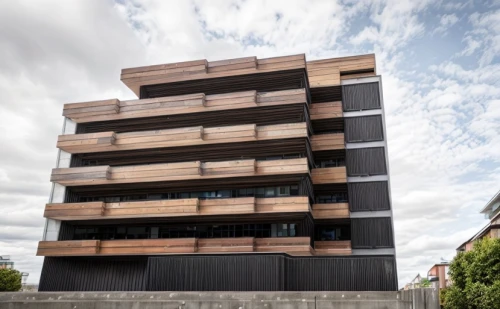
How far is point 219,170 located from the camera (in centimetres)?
3059

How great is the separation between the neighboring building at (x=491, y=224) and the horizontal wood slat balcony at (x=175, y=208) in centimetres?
1688

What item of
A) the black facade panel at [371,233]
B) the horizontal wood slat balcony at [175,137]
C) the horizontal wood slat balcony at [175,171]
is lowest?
the black facade panel at [371,233]

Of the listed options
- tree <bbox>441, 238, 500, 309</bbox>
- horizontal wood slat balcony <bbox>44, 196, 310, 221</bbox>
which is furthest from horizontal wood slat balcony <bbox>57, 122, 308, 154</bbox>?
tree <bbox>441, 238, 500, 309</bbox>

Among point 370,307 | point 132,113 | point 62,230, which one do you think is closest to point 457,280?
point 370,307

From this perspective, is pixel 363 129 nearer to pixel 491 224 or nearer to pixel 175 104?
pixel 175 104

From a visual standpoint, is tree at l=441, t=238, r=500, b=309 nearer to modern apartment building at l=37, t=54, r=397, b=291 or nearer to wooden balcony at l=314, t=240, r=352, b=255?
modern apartment building at l=37, t=54, r=397, b=291

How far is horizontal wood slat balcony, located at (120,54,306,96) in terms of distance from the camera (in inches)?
1302

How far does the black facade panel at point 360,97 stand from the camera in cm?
3516

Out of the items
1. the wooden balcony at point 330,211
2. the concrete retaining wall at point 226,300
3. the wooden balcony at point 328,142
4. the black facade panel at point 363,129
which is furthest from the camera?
the black facade panel at point 363,129

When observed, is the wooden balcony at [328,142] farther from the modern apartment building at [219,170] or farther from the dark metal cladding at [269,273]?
the dark metal cladding at [269,273]

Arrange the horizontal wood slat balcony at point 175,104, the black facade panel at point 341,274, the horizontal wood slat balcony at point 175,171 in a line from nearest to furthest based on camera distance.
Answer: the black facade panel at point 341,274, the horizontal wood slat balcony at point 175,171, the horizontal wood slat balcony at point 175,104

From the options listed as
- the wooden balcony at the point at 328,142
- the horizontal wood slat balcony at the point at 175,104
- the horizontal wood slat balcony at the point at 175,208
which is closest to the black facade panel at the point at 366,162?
the wooden balcony at the point at 328,142

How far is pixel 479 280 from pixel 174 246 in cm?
1933

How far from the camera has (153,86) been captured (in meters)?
36.5
